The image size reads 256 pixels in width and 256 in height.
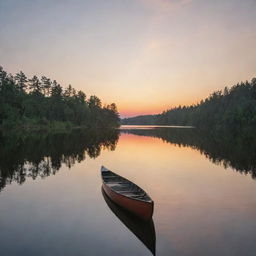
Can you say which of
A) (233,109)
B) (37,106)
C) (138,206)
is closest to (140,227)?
(138,206)

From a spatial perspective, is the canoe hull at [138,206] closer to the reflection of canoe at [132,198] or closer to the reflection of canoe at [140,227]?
the reflection of canoe at [132,198]

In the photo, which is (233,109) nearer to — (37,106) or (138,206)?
(37,106)

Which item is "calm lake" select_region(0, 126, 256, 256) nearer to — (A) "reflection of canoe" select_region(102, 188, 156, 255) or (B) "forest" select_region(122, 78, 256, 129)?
(A) "reflection of canoe" select_region(102, 188, 156, 255)

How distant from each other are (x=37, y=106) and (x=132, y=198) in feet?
326

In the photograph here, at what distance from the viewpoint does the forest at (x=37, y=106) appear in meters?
87.4

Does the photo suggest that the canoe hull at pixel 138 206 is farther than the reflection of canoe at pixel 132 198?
No

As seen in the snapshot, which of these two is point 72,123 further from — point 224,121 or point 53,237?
point 53,237

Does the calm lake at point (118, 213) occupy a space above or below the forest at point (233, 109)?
below

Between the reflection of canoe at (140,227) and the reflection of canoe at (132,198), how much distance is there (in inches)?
15.5

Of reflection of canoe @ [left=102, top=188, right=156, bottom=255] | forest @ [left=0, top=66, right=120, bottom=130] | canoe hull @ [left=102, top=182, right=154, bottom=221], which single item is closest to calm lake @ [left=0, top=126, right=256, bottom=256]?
reflection of canoe @ [left=102, top=188, right=156, bottom=255]

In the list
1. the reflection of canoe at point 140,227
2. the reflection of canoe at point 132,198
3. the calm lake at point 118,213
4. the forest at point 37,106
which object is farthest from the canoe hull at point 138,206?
the forest at point 37,106

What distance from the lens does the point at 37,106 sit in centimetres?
10462

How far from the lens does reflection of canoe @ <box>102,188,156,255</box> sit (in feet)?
40.5

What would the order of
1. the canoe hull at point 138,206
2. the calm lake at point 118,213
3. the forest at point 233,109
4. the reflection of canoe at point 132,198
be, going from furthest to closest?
the forest at point 233,109 → the reflection of canoe at point 132,198 → the canoe hull at point 138,206 → the calm lake at point 118,213
